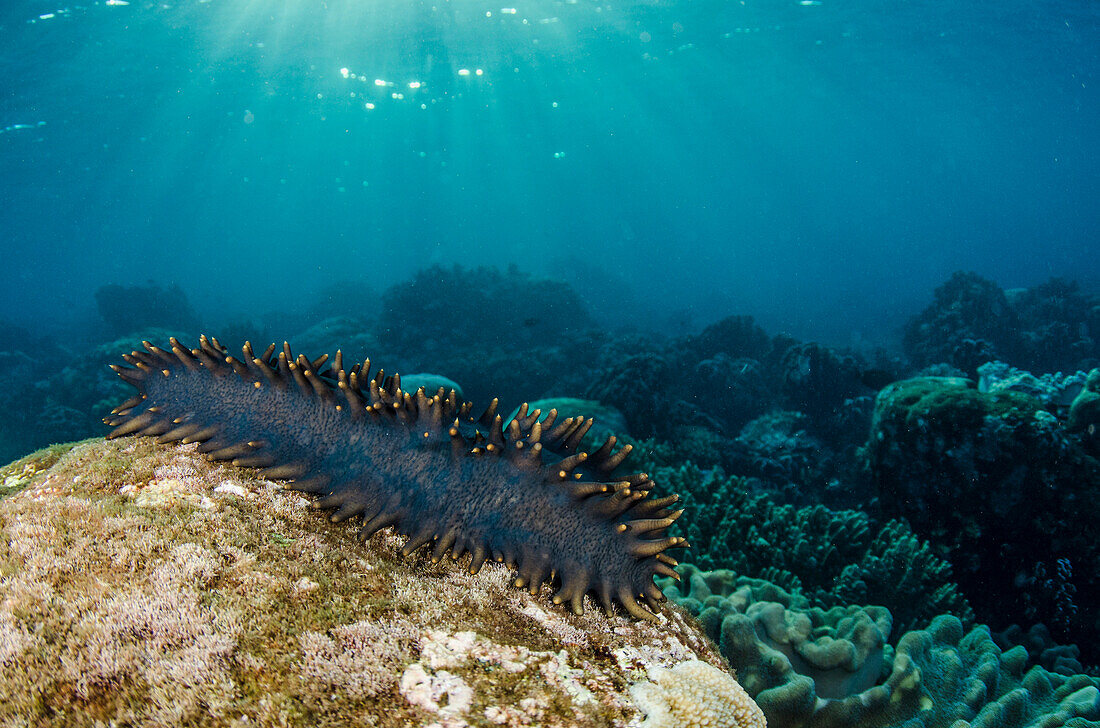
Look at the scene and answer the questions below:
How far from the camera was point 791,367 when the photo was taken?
12328 mm

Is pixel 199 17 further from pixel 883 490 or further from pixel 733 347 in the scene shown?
pixel 883 490

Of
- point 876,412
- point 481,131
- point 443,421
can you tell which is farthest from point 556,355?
point 481,131

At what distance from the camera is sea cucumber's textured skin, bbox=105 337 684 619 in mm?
1922

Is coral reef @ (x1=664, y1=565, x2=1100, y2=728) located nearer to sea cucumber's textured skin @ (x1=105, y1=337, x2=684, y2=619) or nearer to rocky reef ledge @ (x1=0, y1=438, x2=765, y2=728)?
rocky reef ledge @ (x1=0, y1=438, x2=765, y2=728)

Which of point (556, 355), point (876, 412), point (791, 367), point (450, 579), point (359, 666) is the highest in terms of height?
point (359, 666)

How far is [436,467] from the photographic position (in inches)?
82.3

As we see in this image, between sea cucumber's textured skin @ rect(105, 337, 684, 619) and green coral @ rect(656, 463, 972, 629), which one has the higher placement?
sea cucumber's textured skin @ rect(105, 337, 684, 619)

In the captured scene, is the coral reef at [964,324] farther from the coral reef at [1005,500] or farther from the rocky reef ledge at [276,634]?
the rocky reef ledge at [276,634]

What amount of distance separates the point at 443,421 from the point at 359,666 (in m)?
1.04

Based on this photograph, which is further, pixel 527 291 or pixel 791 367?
pixel 527 291

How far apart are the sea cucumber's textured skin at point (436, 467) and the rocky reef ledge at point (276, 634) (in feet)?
0.40

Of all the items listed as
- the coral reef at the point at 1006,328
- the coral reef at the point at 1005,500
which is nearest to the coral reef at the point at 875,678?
the coral reef at the point at 1005,500

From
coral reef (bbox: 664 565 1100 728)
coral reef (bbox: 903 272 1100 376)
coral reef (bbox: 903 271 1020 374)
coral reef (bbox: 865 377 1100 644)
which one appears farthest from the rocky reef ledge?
coral reef (bbox: 903 271 1020 374)

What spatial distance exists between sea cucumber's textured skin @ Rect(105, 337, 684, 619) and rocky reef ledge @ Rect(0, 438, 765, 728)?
0.40ft
